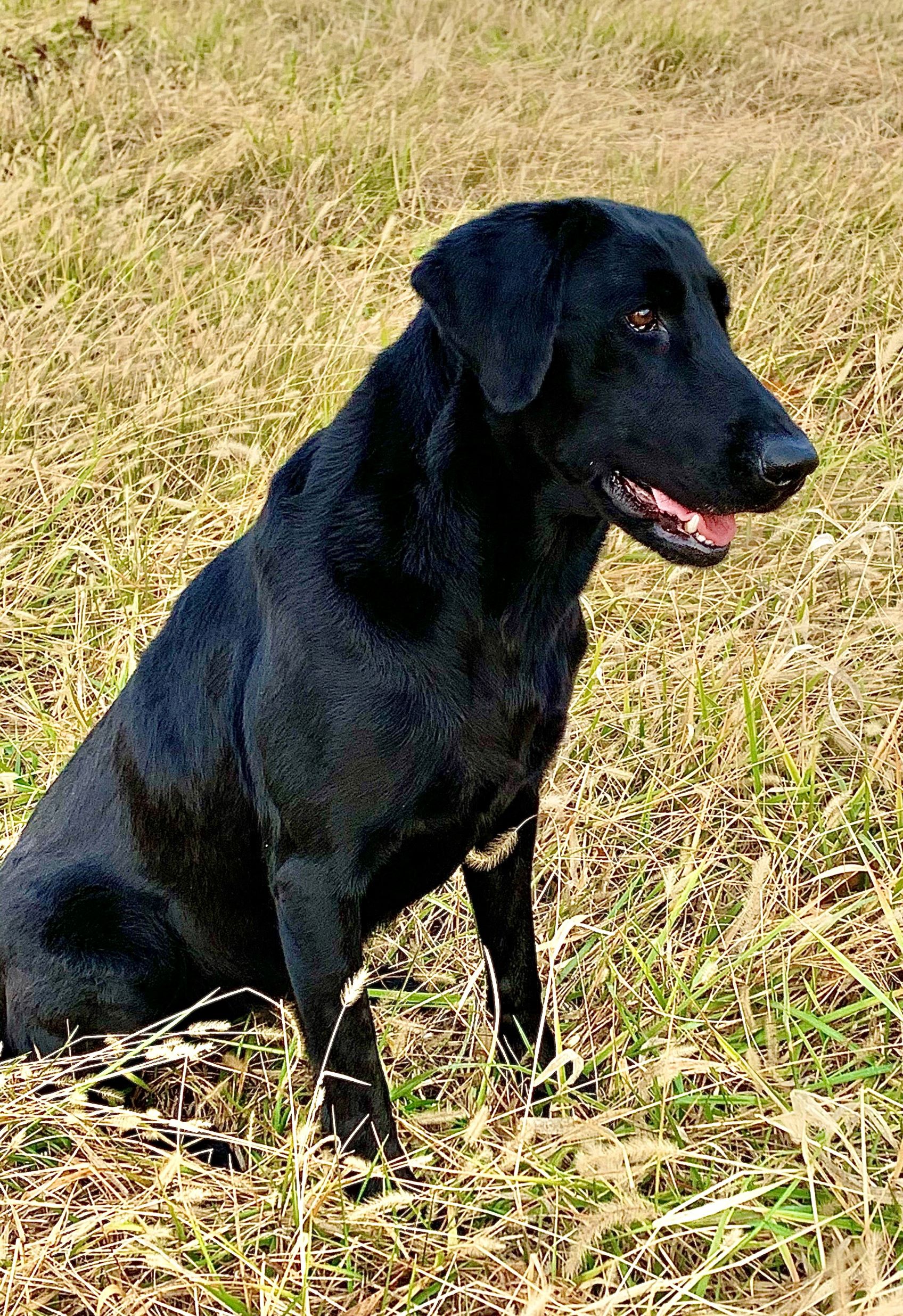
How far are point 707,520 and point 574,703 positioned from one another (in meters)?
1.08

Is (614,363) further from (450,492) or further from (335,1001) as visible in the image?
(335,1001)

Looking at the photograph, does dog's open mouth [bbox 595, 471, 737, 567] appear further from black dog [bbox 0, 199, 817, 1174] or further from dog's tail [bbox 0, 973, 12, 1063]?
dog's tail [bbox 0, 973, 12, 1063]

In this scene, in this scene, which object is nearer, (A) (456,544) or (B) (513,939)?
(A) (456,544)

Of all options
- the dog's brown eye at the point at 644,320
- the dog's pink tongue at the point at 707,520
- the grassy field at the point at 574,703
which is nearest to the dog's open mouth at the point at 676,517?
the dog's pink tongue at the point at 707,520

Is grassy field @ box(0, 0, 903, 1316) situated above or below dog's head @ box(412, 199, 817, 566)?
below

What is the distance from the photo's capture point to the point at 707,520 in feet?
6.61

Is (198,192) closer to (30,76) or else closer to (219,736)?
(30,76)

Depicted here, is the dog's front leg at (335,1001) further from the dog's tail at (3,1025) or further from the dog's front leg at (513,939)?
the dog's tail at (3,1025)

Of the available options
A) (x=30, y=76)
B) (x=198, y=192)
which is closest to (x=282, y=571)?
(x=198, y=192)

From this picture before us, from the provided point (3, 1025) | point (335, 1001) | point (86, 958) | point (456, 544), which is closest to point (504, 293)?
point (456, 544)

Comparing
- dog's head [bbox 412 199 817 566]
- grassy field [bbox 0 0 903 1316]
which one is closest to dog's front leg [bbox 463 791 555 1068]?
grassy field [bbox 0 0 903 1316]

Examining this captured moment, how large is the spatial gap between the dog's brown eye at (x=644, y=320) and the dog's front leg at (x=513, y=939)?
831 millimetres

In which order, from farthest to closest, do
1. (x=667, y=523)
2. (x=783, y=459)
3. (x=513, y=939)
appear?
(x=513, y=939) → (x=667, y=523) → (x=783, y=459)

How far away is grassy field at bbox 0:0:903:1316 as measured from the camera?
180cm
